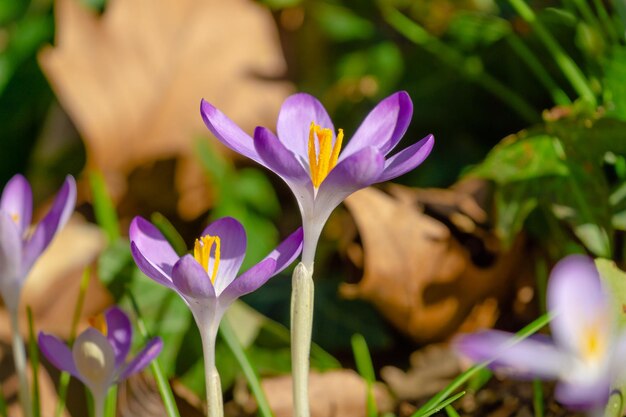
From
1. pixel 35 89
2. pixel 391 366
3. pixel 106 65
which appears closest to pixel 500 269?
pixel 391 366

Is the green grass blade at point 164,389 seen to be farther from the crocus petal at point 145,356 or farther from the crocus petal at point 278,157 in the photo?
the crocus petal at point 278,157

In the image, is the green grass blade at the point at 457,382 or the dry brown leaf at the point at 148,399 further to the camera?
the dry brown leaf at the point at 148,399

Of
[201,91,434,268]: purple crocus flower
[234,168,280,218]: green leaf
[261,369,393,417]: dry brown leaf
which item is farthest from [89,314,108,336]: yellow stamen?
[234,168,280,218]: green leaf

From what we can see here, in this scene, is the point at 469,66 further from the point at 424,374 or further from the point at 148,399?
the point at 148,399

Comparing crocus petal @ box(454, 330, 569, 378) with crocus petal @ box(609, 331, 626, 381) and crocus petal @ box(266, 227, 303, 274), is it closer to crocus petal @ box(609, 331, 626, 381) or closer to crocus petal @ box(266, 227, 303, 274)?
crocus petal @ box(609, 331, 626, 381)

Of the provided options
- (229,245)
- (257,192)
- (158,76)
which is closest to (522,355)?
(229,245)

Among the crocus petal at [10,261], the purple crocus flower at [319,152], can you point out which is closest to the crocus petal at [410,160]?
the purple crocus flower at [319,152]

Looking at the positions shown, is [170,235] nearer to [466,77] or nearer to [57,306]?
[57,306]
